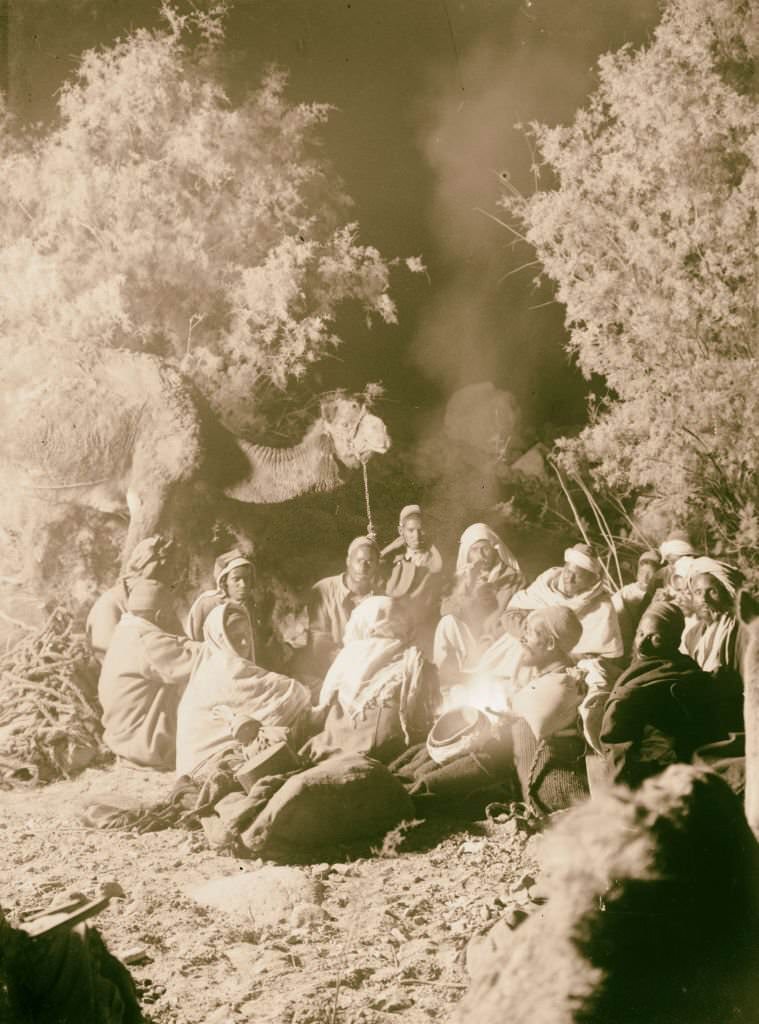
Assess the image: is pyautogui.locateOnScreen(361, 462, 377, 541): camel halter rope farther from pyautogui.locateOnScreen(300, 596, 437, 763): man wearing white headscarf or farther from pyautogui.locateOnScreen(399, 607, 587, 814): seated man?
pyautogui.locateOnScreen(399, 607, 587, 814): seated man

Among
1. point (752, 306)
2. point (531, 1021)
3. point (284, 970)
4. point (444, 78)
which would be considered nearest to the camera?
point (531, 1021)

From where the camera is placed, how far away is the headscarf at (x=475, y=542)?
489 cm

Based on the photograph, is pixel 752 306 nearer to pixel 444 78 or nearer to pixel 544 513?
pixel 544 513

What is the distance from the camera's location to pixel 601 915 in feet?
11.2

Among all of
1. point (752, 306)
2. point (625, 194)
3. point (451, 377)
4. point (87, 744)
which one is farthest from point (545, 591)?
point (87, 744)

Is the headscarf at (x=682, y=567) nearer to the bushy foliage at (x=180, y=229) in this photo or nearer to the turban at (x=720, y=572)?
the turban at (x=720, y=572)

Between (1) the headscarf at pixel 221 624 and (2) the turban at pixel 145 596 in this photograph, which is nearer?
(1) the headscarf at pixel 221 624

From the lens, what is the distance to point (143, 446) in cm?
507

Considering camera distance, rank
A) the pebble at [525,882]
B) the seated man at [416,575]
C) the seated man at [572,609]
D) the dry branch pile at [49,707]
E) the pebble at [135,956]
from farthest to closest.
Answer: the seated man at [416,575]
the dry branch pile at [49,707]
the seated man at [572,609]
the pebble at [525,882]
the pebble at [135,956]

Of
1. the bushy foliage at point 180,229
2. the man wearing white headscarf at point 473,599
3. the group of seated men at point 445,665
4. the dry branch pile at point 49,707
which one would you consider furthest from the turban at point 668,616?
the dry branch pile at point 49,707

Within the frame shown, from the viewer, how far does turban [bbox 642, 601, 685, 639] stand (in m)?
4.18

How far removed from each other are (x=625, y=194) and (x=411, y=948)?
131 inches

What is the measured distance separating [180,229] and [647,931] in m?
3.74

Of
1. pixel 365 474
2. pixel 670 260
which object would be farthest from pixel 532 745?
pixel 670 260
